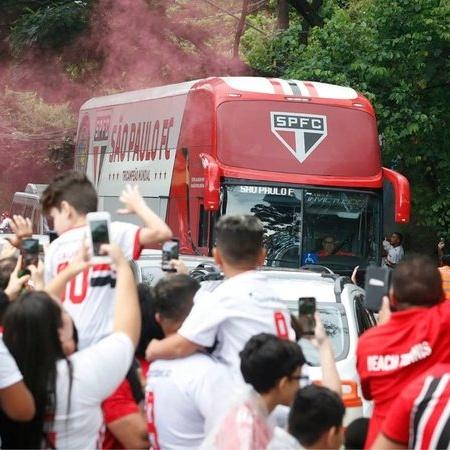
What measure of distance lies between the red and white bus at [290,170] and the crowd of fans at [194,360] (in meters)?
10.6

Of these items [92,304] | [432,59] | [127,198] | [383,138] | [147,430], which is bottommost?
[147,430]

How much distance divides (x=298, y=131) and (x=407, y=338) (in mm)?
12304

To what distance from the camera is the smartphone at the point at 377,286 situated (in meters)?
5.00

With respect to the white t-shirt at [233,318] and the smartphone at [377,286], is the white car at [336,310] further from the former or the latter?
the smartphone at [377,286]

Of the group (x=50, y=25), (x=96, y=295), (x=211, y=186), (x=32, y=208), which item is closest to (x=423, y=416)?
(x=96, y=295)

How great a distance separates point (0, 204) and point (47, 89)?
19.5 meters

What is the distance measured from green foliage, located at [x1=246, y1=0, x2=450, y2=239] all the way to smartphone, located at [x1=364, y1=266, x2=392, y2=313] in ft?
49.2

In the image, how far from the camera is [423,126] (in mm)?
20016

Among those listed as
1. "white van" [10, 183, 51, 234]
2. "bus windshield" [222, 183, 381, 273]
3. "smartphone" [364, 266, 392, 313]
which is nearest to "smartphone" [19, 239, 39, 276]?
"smartphone" [364, 266, 392, 313]

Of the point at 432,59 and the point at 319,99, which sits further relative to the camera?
the point at 432,59

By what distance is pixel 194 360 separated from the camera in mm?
5301

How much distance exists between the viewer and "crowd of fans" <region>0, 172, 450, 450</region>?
450cm

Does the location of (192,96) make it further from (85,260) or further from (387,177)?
(85,260)

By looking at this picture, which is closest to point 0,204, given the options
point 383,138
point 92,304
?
point 383,138
